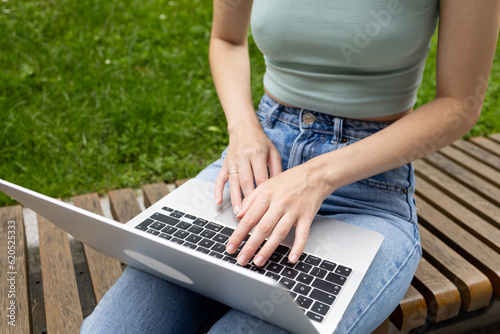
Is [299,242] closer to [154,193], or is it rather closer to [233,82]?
[233,82]

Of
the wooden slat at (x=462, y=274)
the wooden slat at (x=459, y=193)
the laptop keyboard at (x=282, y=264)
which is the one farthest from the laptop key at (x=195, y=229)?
the wooden slat at (x=459, y=193)

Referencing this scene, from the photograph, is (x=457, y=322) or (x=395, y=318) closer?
(x=395, y=318)

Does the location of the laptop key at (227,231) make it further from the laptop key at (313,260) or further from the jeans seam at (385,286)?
the jeans seam at (385,286)

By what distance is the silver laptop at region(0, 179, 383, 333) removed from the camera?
896 millimetres

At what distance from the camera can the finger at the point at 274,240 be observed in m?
1.11

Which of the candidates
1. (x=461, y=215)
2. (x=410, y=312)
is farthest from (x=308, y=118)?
(x=461, y=215)

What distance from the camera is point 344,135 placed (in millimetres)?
1412

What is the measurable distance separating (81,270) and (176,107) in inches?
54.1

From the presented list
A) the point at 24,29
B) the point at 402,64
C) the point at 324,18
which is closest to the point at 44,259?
the point at 324,18

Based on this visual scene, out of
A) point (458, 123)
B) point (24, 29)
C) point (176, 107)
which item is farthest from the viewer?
point (24, 29)

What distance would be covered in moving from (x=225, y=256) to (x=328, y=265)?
0.25 meters

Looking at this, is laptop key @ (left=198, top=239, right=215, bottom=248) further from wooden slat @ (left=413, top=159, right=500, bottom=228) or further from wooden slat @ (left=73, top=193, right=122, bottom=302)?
wooden slat @ (left=413, top=159, right=500, bottom=228)

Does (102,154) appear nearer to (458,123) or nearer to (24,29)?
(24,29)

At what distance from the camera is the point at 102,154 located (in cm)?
284
